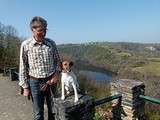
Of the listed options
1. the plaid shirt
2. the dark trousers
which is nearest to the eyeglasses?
the plaid shirt

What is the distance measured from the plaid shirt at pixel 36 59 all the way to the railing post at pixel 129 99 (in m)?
1.97

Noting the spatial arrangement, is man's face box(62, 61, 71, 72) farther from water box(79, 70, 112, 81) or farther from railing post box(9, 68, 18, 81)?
water box(79, 70, 112, 81)

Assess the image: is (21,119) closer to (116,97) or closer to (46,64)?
(116,97)

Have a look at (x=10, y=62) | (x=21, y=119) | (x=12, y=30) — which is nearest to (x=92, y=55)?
(x=12, y=30)

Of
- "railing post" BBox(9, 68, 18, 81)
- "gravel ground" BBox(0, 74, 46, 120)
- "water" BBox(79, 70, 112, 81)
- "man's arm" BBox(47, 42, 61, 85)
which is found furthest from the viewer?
"water" BBox(79, 70, 112, 81)

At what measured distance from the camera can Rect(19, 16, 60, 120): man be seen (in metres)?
4.96

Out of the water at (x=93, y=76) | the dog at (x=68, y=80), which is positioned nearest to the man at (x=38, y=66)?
the dog at (x=68, y=80)

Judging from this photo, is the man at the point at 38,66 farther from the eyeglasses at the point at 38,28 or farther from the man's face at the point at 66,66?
the man's face at the point at 66,66

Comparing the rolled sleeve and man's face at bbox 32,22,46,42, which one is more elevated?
man's face at bbox 32,22,46,42

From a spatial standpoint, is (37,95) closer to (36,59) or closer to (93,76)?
(36,59)

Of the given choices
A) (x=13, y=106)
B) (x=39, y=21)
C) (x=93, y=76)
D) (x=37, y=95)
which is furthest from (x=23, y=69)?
(x=93, y=76)

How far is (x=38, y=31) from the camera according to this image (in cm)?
478

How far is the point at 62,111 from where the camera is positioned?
4.87 metres

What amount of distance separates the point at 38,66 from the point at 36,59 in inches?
4.7
